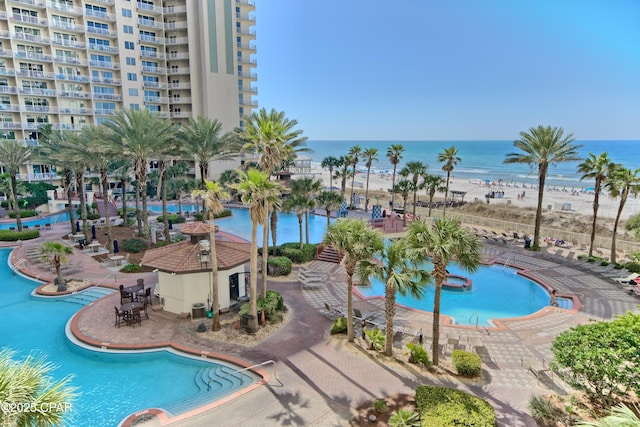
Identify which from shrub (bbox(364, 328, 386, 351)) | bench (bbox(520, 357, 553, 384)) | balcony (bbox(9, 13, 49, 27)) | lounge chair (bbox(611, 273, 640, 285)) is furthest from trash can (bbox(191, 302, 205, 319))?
balcony (bbox(9, 13, 49, 27))

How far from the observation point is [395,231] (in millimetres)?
39500

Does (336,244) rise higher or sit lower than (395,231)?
higher

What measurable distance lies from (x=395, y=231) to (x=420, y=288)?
2563cm

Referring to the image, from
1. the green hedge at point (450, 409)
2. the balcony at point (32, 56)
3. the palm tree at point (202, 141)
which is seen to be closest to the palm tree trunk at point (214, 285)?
the green hedge at point (450, 409)

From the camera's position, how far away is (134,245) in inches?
1232

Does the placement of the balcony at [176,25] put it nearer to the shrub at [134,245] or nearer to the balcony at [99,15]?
the balcony at [99,15]

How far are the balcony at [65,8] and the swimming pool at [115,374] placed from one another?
187ft

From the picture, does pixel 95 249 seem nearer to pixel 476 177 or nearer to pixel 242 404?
pixel 242 404

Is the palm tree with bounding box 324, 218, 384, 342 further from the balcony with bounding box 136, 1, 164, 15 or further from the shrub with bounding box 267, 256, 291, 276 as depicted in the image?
the balcony with bounding box 136, 1, 164, 15

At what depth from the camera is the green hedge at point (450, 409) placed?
34.0ft

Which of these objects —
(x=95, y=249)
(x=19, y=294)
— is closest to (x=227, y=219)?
(x=95, y=249)

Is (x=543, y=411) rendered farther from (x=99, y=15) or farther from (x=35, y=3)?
(x=35, y=3)

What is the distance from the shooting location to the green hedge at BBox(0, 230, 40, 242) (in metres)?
34.0

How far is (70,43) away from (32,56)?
18.9ft
